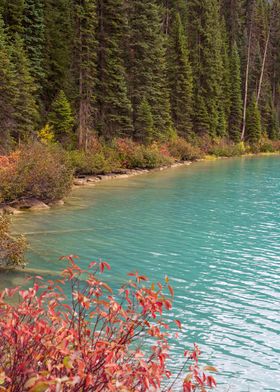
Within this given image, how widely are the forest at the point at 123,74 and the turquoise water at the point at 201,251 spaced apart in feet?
24.0

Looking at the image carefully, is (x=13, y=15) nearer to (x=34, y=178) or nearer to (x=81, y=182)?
(x=81, y=182)

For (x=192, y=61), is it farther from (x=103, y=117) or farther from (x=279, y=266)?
(x=279, y=266)

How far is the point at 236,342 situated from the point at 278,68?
75247mm

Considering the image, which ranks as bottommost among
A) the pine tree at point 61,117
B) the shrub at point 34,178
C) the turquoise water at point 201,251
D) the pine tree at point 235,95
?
the turquoise water at point 201,251

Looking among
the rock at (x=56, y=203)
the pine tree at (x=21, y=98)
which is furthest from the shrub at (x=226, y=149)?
the rock at (x=56, y=203)

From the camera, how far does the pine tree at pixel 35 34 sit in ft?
104

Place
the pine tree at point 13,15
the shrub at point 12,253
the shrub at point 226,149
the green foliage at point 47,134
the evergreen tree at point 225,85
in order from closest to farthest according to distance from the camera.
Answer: the shrub at point 12,253 < the green foliage at point 47,134 < the pine tree at point 13,15 < the shrub at point 226,149 < the evergreen tree at point 225,85

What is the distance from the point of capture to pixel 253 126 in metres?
61.5

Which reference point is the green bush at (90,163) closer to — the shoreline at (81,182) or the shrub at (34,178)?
the shoreline at (81,182)

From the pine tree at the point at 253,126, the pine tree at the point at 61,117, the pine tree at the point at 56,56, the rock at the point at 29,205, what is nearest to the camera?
→ the rock at the point at 29,205

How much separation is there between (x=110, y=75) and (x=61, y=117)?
6.81m

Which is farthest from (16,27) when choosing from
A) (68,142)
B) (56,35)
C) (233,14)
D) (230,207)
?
(233,14)

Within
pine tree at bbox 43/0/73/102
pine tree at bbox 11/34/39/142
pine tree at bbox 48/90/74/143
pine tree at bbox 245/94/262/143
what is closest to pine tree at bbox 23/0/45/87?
pine tree at bbox 43/0/73/102

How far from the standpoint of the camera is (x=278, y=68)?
3007 inches
